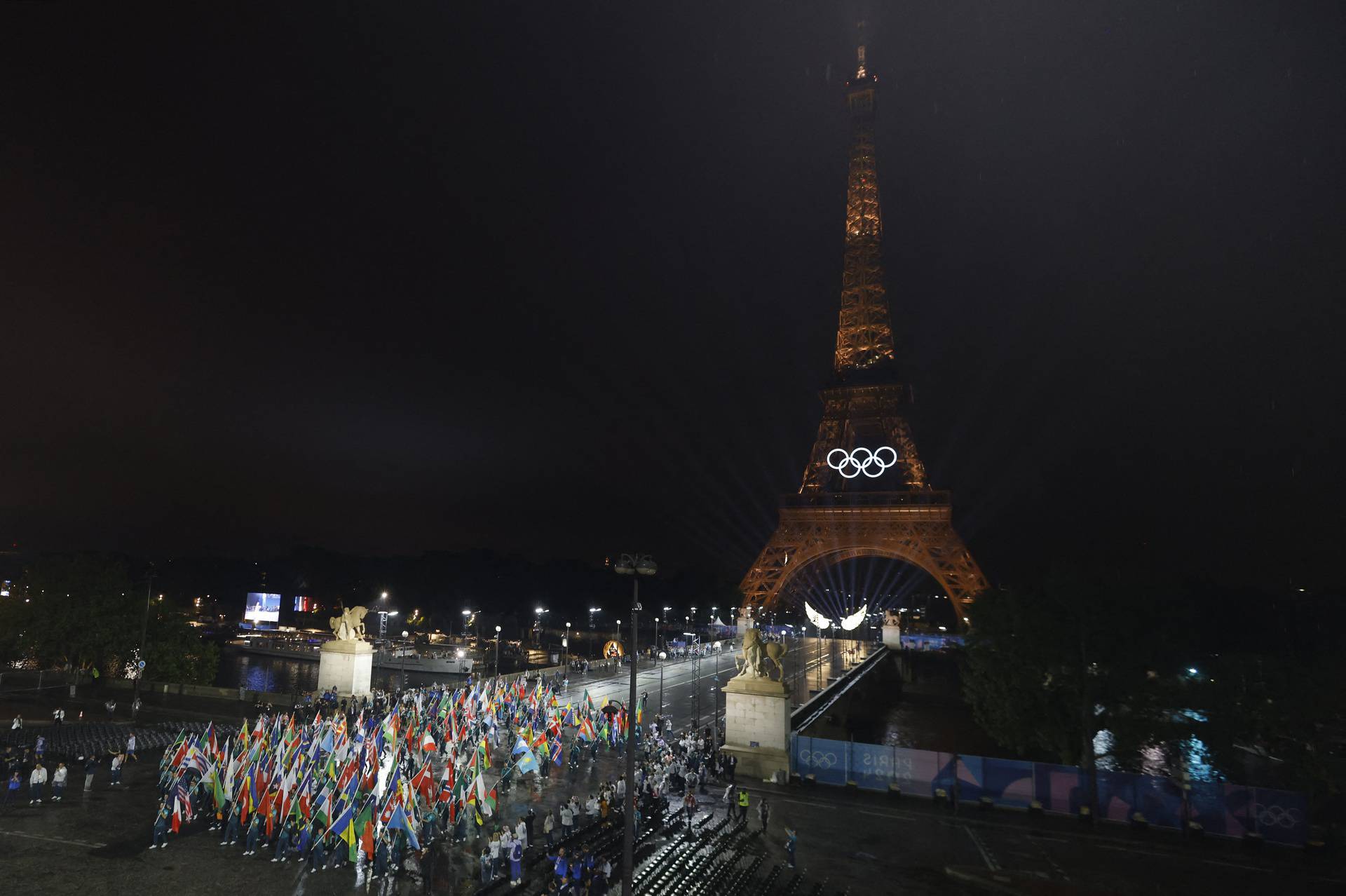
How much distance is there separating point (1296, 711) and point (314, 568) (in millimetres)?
155786

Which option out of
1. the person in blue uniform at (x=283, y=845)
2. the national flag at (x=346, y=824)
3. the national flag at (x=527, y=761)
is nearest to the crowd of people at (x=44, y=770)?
the person in blue uniform at (x=283, y=845)

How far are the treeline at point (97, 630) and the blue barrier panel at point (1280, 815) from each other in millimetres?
57226

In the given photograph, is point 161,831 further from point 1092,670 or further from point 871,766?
point 1092,670

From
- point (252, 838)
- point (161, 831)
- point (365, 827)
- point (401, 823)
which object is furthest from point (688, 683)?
point (161, 831)

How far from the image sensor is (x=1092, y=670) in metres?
30.1

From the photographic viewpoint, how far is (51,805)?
A: 22688 mm

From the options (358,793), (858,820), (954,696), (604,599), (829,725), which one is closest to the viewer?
(358,793)

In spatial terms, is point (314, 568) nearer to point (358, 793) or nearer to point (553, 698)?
point (553, 698)

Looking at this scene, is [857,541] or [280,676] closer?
[280,676]

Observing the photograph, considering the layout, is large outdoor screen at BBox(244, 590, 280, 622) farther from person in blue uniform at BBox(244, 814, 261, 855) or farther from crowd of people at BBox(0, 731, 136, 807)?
person in blue uniform at BBox(244, 814, 261, 855)

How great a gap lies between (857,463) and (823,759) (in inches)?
2312

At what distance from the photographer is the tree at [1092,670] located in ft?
92.5

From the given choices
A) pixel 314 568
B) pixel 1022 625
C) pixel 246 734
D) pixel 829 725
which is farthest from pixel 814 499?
pixel 314 568

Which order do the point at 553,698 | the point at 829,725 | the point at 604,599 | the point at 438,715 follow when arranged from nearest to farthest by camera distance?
the point at 438,715, the point at 553,698, the point at 829,725, the point at 604,599
